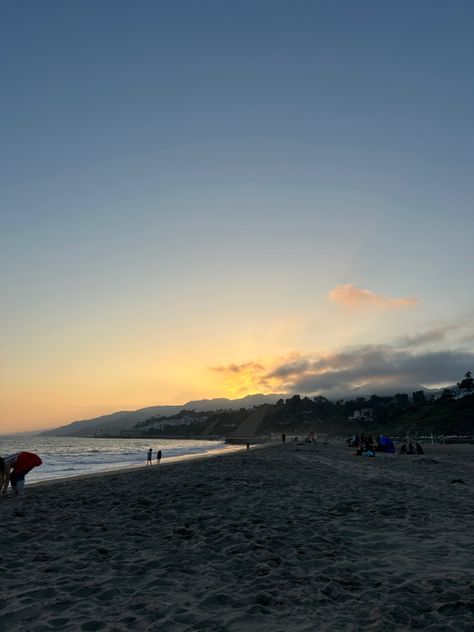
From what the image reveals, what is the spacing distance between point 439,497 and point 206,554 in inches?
351

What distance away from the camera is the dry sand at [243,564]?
17.5ft

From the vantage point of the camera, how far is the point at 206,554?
8.00 metres

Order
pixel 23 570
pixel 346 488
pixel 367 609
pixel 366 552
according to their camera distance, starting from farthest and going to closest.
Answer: pixel 346 488, pixel 366 552, pixel 23 570, pixel 367 609

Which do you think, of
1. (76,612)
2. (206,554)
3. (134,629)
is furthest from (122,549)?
(134,629)

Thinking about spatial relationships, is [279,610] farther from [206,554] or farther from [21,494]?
[21,494]

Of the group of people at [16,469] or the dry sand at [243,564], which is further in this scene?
the group of people at [16,469]

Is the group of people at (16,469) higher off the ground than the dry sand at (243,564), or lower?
higher

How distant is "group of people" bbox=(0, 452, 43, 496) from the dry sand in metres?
4.62

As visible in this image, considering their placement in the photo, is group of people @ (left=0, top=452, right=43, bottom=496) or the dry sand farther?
group of people @ (left=0, top=452, right=43, bottom=496)

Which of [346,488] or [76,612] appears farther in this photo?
[346,488]

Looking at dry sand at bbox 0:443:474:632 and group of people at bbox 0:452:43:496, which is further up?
group of people at bbox 0:452:43:496

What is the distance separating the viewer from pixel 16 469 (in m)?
18.0

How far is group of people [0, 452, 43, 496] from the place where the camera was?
57.9 ft

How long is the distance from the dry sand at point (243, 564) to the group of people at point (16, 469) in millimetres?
4622
